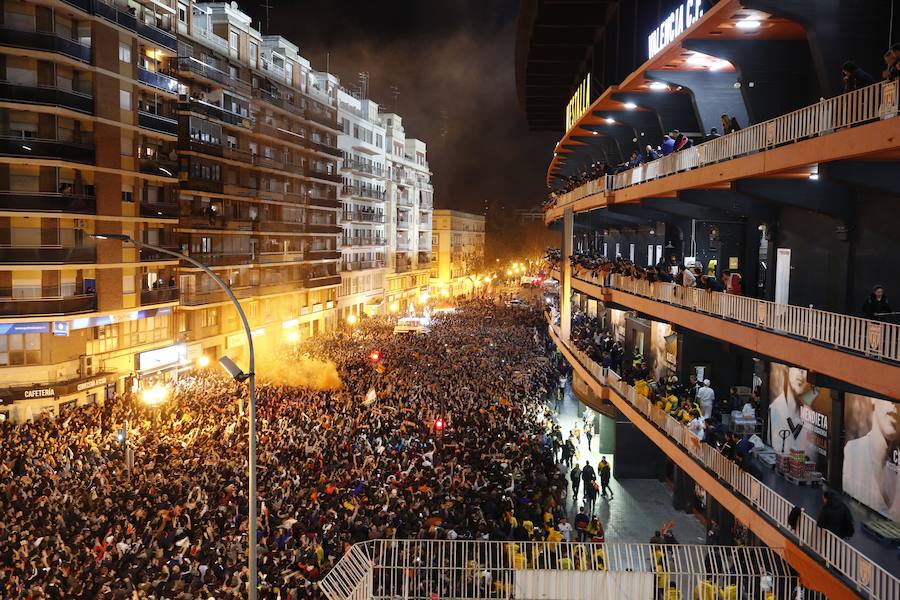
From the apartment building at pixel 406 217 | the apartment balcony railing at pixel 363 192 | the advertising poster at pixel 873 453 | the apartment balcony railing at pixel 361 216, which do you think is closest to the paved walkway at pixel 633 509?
the advertising poster at pixel 873 453

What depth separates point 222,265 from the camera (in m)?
42.0

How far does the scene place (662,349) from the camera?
2419 cm

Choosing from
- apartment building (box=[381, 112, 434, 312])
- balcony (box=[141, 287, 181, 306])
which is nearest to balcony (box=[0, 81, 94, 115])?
balcony (box=[141, 287, 181, 306])

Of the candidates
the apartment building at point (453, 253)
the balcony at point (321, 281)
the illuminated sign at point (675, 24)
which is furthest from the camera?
the apartment building at point (453, 253)

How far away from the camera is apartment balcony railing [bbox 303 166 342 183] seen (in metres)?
54.6

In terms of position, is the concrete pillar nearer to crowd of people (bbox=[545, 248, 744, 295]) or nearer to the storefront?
crowd of people (bbox=[545, 248, 744, 295])

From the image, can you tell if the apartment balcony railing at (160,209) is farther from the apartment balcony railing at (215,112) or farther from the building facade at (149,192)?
the apartment balcony railing at (215,112)

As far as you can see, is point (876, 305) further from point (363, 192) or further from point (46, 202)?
point (363, 192)

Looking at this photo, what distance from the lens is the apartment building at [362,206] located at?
64.4 meters

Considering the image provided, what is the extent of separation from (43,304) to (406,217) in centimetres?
5712

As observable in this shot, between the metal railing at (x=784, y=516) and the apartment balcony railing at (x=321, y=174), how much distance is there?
39.6 metres

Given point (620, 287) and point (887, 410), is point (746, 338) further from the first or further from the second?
point (620, 287)

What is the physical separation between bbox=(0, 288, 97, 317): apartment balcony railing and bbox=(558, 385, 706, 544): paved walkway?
69.1 ft

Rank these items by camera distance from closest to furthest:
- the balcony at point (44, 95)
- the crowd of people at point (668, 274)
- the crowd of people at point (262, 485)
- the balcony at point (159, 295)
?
the crowd of people at point (262, 485) < the crowd of people at point (668, 274) < the balcony at point (44, 95) < the balcony at point (159, 295)
